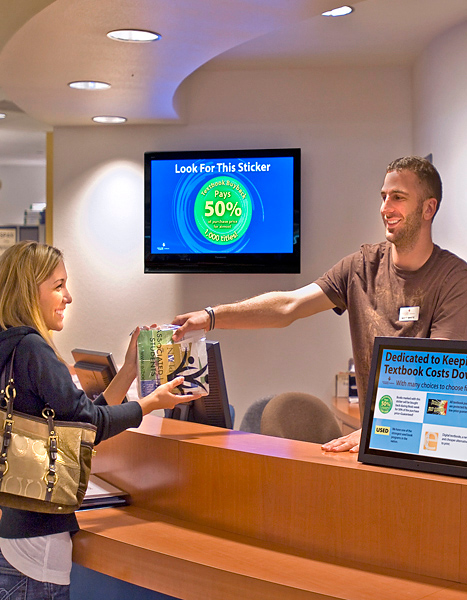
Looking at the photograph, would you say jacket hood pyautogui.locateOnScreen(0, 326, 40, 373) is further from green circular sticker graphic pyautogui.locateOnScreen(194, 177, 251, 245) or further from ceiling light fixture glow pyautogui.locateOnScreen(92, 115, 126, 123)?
ceiling light fixture glow pyautogui.locateOnScreen(92, 115, 126, 123)

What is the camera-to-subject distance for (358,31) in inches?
189

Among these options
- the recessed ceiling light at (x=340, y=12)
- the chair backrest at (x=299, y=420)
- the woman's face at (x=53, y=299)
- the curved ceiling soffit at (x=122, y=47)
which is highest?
the recessed ceiling light at (x=340, y=12)

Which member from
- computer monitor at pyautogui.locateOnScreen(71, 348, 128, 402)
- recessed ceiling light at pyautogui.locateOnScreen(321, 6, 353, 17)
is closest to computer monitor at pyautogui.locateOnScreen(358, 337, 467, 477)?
computer monitor at pyautogui.locateOnScreen(71, 348, 128, 402)

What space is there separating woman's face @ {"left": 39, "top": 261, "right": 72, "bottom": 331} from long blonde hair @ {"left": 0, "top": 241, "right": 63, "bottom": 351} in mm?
18

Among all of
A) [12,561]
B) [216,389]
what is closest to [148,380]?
[216,389]

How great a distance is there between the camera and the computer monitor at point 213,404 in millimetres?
2393

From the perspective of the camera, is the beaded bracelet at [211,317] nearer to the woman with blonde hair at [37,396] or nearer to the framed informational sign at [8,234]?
the woman with blonde hair at [37,396]

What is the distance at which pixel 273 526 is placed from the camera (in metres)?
1.85

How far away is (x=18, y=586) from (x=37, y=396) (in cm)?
49

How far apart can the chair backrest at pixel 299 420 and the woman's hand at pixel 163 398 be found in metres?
0.90

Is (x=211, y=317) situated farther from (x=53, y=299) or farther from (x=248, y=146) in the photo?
(x=248, y=146)

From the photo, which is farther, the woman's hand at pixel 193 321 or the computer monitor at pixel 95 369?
the computer monitor at pixel 95 369

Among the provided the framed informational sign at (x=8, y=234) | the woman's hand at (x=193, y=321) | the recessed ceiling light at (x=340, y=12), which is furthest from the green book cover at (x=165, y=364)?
the framed informational sign at (x=8, y=234)

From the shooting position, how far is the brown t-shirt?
2.33m
